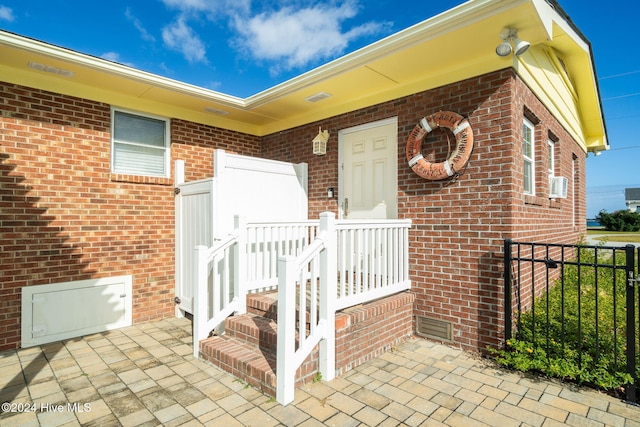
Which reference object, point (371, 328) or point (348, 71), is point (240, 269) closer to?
point (371, 328)

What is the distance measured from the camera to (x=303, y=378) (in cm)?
274

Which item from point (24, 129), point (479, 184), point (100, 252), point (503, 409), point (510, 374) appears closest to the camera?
point (503, 409)

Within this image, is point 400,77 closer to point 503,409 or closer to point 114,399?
point 503,409

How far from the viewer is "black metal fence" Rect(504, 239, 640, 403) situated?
103 inches

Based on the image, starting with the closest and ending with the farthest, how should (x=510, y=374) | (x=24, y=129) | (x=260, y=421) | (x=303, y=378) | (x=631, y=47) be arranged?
(x=260, y=421) → (x=303, y=378) → (x=510, y=374) → (x=24, y=129) → (x=631, y=47)

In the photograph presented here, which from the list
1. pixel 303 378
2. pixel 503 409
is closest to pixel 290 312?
pixel 303 378

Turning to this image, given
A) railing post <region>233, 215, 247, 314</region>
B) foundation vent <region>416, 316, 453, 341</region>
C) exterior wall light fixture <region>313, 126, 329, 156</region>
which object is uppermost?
exterior wall light fixture <region>313, 126, 329, 156</region>

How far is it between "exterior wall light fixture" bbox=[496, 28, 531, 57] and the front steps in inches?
103

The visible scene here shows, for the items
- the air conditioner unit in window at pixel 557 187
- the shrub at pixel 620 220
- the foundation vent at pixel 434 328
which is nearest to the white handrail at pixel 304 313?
the foundation vent at pixel 434 328

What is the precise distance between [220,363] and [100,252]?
2.34 meters

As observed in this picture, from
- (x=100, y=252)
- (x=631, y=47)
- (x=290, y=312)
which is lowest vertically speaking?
(x=290, y=312)

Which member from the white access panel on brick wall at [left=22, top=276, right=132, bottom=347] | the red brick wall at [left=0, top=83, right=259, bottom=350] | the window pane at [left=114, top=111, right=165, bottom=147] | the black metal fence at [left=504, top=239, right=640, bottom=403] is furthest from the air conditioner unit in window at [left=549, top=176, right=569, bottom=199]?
the white access panel on brick wall at [left=22, top=276, right=132, bottom=347]

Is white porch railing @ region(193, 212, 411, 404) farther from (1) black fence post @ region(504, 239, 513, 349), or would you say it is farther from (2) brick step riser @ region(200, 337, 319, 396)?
(1) black fence post @ region(504, 239, 513, 349)

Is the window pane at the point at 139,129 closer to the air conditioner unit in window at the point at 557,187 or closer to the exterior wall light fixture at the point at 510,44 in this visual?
the exterior wall light fixture at the point at 510,44
